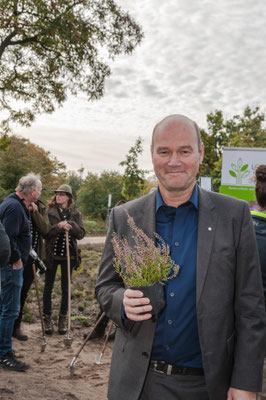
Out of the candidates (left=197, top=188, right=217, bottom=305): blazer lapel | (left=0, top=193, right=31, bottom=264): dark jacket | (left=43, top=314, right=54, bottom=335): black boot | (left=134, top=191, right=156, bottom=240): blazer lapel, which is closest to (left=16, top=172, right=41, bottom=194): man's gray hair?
(left=0, top=193, right=31, bottom=264): dark jacket

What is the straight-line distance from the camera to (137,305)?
174 centimetres

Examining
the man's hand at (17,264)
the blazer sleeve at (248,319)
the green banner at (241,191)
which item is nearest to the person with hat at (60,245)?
the man's hand at (17,264)

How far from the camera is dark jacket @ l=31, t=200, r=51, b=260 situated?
621 centimetres

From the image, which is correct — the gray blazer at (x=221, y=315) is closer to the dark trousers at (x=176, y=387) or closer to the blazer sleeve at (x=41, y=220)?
the dark trousers at (x=176, y=387)

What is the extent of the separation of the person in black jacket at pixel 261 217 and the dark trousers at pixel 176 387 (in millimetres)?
1282

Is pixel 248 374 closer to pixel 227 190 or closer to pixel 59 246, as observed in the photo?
pixel 59 246

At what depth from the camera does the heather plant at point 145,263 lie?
1.78 m

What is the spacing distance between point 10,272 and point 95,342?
7.25 ft

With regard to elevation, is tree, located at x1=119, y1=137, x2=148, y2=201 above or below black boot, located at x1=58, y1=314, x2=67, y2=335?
above

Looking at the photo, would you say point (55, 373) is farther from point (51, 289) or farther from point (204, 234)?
point (204, 234)

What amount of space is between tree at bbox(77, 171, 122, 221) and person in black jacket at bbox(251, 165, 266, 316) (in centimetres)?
4038

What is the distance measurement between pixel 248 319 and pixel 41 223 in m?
4.90

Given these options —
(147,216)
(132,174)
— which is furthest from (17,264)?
(132,174)

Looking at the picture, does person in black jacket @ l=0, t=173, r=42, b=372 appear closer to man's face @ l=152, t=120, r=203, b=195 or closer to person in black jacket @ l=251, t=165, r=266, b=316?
person in black jacket @ l=251, t=165, r=266, b=316
